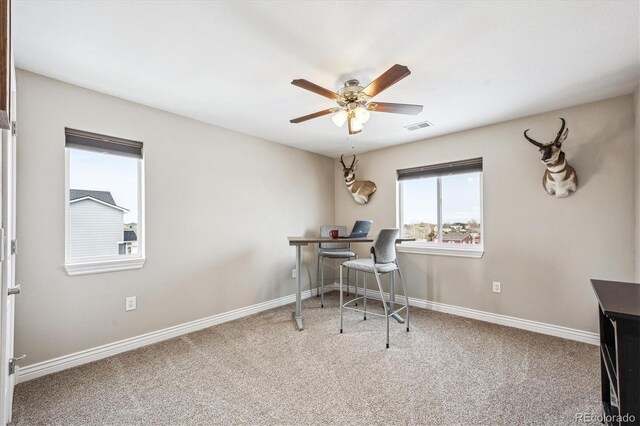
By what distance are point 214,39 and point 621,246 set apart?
3.65m

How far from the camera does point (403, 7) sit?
4.90 ft

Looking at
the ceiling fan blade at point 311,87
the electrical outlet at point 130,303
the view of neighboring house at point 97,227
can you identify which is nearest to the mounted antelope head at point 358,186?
the ceiling fan blade at point 311,87

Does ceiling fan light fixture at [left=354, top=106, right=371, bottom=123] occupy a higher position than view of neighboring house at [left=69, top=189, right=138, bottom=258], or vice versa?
ceiling fan light fixture at [left=354, top=106, right=371, bottom=123]

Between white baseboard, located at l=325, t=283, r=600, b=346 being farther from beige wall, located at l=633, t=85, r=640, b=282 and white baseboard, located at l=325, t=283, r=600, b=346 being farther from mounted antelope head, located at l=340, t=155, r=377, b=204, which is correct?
mounted antelope head, located at l=340, t=155, r=377, b=204

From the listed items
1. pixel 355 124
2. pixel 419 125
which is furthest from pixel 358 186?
pixel 355 124

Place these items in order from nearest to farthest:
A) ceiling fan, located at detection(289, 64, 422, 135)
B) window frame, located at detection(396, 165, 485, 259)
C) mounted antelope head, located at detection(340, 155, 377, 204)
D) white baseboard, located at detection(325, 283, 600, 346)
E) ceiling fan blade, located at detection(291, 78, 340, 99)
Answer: ceiling fan blade, located at detection(291, 78, 340, 99) → ceiling fan, located at detection(289, 64, 422, 135) → white baseboard, located at detection(325, 283, 600, 346) → window frame, located at detection(396, 165, 485, 259) → mounted antelope head, located at detection(340, 155, 377, 204)

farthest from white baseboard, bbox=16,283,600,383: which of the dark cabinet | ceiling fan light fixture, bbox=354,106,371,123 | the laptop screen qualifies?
ceiling fan light fixture, bbox=354,106,371,123

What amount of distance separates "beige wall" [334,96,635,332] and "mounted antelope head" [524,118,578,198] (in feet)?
0.30

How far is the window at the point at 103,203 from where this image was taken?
7.69 feet

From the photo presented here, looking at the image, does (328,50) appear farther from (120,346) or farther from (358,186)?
(120,346)

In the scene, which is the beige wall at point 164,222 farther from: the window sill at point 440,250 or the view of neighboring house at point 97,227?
the window sill at point 440,250

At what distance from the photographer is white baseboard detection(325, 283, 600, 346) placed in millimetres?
2694

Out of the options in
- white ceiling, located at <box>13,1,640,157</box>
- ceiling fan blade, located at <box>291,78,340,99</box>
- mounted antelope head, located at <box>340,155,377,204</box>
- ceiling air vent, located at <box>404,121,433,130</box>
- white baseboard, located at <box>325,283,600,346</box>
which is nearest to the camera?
white ceiling, located at <box>13,1,640,157</box>

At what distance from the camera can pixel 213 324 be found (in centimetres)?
317
